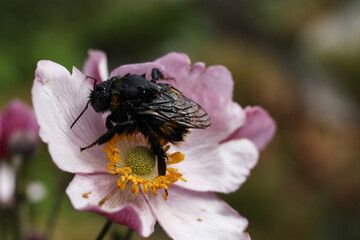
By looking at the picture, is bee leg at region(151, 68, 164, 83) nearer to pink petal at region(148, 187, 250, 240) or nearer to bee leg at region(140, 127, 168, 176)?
bee leg at region(140, 127, 168, 176)

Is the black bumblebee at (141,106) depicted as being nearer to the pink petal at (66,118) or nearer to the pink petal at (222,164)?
the pink petal at (66,118)

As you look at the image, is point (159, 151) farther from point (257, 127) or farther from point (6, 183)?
point (6, 183)

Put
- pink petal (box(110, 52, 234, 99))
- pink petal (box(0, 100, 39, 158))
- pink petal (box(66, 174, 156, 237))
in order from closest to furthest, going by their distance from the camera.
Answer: pink petal (box(66, 174, 156, 237)) → pink petal (box(110, 52, 234, 99)) → pink petal (box(0, 100, 39, 158))

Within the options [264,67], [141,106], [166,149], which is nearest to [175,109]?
[141,106]

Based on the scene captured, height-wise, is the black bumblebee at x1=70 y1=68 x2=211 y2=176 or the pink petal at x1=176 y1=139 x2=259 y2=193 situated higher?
the black bumblebee at x1=70 y1=68 x2=211 y2=176

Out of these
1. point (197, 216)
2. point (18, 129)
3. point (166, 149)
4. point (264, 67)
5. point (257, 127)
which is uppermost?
point (257, 127)

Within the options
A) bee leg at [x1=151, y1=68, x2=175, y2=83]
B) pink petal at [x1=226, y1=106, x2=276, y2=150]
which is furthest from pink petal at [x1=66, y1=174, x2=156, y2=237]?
pink petal at [x1=226, y1=106, x2=276, y2=150]

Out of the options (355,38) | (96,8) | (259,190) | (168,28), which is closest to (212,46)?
(168,28)
